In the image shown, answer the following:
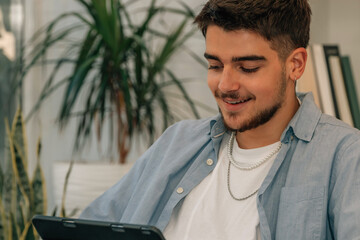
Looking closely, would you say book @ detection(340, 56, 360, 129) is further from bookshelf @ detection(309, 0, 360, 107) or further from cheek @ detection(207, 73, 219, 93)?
cheek @ detection(207, 73, 219, 93)

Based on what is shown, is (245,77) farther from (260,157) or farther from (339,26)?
(339,26)

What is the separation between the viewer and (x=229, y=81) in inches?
49.3

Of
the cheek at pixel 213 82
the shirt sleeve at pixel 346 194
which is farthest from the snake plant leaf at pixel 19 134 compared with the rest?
the shirt sleeve at pixel 346 194

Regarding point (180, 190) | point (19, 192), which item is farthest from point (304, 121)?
point (19, 192)

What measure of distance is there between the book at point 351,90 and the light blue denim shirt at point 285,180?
470 mm

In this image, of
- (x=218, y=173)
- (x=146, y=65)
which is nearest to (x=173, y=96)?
(x=146, y=65)

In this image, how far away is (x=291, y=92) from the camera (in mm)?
1322

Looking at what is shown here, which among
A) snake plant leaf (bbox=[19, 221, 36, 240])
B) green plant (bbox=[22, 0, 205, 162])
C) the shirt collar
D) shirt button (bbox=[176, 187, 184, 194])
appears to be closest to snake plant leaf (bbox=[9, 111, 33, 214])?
snake plant leaf (bbox=[19, 221, 36, 240])

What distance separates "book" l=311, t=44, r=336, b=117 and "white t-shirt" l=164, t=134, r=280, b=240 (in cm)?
48

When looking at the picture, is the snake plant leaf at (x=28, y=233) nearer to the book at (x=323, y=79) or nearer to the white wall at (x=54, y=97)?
the white wall at (x=54, y=97)

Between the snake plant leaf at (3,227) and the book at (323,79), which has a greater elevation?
the book at (323,79)

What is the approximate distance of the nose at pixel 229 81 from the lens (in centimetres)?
125

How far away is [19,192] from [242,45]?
1346 mm

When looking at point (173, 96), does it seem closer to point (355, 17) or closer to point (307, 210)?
point (355, 17)
